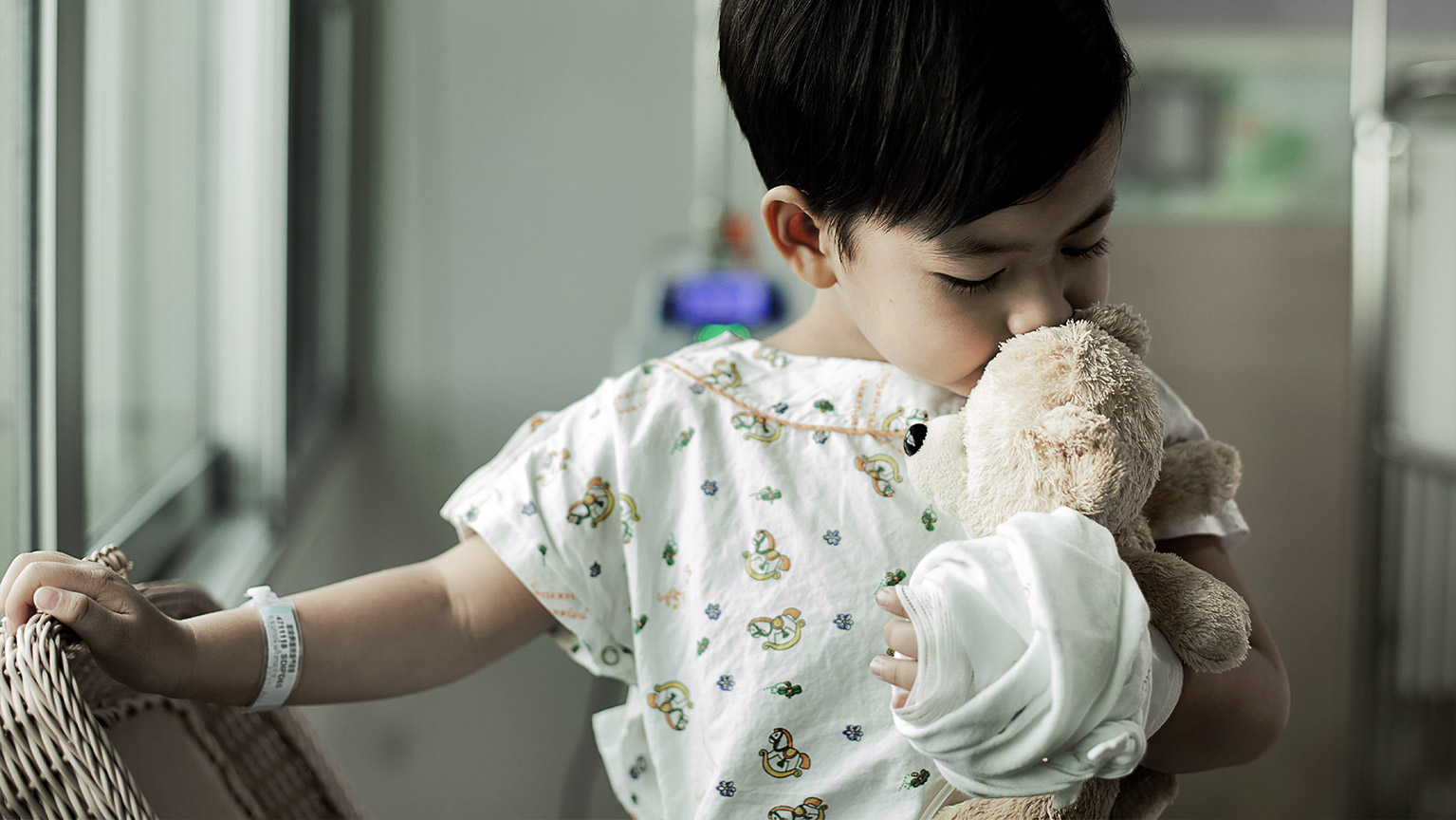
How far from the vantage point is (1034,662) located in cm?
41

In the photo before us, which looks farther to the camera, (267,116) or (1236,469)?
(267,116)

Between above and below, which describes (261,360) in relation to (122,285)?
below

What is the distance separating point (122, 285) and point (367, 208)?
1127 millimetres

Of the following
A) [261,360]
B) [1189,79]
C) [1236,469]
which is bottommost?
[261,360]

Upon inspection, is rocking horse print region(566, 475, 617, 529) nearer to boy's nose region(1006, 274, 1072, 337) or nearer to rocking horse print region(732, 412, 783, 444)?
rocking horse print region(732, 412, 783, 444)

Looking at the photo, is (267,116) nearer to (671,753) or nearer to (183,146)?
(183,146)

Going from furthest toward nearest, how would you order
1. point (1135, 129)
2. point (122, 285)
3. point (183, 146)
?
1. point (1135, 129)
2. point (183, 146)
3. point (122, 285)

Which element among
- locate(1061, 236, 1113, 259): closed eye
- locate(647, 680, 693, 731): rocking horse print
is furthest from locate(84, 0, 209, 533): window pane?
locate(1061, 236, 1113, 259): closed eye

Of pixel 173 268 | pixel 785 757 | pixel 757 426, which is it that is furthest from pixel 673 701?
pixel 173 268

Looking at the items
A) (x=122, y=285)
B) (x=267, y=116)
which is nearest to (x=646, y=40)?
(x=267, y=116)

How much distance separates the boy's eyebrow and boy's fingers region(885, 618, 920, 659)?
0.71 feet

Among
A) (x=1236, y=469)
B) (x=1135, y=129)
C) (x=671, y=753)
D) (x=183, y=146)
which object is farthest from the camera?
(x=1135, y=129)

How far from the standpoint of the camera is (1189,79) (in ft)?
6.95

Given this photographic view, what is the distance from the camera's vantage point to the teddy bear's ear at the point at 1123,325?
0.55 meters
